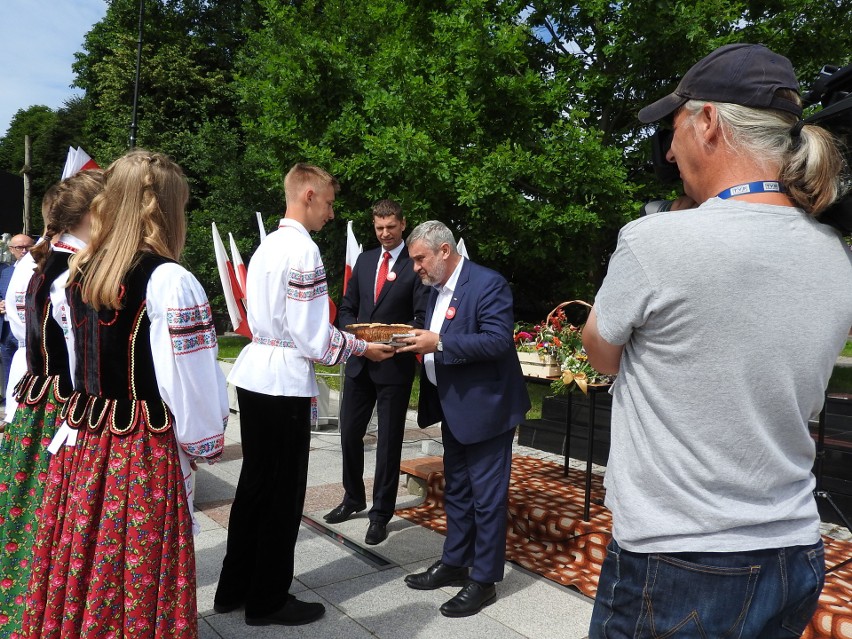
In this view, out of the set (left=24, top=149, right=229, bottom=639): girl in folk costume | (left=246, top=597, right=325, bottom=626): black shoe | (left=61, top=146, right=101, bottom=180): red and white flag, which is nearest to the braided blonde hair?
(left=24, top=149, right=229, bottom=639): girl in folk costume

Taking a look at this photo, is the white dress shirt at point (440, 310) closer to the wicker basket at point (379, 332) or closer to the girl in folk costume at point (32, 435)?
the wicker basket at point (379, 332)

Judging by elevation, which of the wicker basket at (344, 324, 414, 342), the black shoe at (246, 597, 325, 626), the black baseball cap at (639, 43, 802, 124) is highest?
the black baseball cap at (639, 43, 802, 124)

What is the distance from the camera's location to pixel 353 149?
1270 centimetres

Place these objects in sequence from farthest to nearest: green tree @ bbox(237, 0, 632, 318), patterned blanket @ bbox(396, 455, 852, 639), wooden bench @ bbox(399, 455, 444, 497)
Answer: green tree @ bbox(237, 0, 632, 318) < wooden bench @ bbox(399, 455, 444, 497) < patterned blanket @ bbox(396, 455, 852, 639)

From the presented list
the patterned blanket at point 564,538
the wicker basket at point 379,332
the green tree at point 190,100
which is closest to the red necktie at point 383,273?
the wicker basket at point 379,332

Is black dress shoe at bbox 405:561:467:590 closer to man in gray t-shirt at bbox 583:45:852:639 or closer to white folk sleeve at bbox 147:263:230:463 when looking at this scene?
white folk sleeve at bbox 147:263:230:463

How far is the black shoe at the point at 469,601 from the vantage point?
11.2 ft

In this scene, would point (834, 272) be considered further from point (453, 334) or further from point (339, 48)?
point (339, 48)

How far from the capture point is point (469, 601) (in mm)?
3463

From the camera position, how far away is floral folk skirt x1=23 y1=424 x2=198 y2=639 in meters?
2.14

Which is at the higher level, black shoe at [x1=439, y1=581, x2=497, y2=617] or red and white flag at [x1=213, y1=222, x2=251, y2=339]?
red and white flag at [x1=213, y1=222, x2=251, y2=339]

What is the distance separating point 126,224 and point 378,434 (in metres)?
2.81

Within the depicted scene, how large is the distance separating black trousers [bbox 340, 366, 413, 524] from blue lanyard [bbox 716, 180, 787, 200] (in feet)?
11.4

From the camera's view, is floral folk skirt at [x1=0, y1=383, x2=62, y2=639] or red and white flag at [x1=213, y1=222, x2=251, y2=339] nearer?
floral folk skirt at [x1=0, y1=383, x2=62, y2=639]
